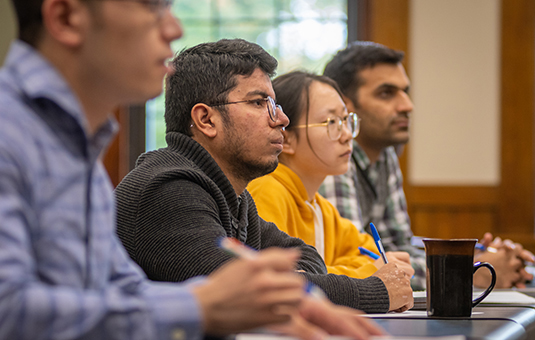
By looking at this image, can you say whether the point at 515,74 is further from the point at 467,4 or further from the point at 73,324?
the point at 73,324

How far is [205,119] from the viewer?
1.35 meters

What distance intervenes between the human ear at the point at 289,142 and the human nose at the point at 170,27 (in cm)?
116

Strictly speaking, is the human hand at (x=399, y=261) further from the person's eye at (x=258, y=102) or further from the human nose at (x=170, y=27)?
the human nose at (x=170, y=27)

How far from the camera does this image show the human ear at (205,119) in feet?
4.41

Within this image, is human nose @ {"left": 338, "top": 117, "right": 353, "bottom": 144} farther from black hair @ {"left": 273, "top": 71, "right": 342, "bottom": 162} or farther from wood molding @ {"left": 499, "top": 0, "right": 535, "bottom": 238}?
wood molding @ {"left": 499, "top": 0, "right": 535, "bottom": 238}

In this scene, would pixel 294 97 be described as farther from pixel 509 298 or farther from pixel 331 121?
pixel 509 298

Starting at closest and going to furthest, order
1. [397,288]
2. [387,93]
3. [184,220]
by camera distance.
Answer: [184,220] < [397,288] < [387,93]

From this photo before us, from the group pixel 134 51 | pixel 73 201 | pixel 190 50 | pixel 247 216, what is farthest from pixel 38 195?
pixel 190 50

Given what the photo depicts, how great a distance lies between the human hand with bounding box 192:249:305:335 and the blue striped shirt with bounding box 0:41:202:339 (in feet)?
0.05

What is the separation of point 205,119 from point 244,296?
2.71ft

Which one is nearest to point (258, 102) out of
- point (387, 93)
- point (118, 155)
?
point (387, 93)

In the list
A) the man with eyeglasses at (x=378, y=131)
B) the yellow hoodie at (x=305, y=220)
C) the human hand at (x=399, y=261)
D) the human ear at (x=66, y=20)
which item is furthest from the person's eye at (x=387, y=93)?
the human ear at (x=66, y=20)

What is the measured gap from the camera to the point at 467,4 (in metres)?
3.78

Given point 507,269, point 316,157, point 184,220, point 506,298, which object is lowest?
point 507,269
